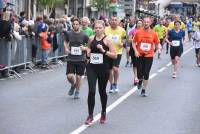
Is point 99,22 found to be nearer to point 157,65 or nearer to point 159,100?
point 159,100

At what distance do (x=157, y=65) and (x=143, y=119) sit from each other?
13.6 m

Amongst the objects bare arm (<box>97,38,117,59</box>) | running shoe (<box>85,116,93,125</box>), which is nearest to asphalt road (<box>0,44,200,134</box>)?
running shoe (<box>85,116,93,125</box>)

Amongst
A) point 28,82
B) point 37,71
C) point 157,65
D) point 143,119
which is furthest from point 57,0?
point 143,119

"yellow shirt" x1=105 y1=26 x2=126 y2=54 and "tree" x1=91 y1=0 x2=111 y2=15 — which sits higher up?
"tree" x1=91 y1=0 x2=111 y2=15

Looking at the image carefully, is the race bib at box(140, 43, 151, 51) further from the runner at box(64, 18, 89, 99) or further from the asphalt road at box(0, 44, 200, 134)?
the runner at box(64, 18, 89, 99)

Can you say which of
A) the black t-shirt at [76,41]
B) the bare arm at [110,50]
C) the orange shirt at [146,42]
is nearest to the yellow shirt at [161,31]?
the orange shirt at [146,42]

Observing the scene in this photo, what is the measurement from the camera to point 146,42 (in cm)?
1485

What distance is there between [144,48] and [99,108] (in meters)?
3.02

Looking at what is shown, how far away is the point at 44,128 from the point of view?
9898 mm

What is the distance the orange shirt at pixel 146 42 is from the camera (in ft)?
48.3

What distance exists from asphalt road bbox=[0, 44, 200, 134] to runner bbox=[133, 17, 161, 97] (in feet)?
1.87

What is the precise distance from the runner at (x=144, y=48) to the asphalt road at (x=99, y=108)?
570 mm

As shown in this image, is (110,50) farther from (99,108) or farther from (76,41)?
(76,41)

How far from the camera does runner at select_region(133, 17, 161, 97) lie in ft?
47.7
